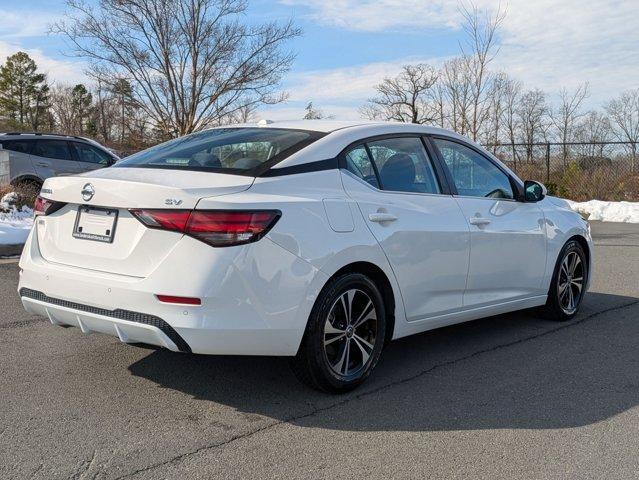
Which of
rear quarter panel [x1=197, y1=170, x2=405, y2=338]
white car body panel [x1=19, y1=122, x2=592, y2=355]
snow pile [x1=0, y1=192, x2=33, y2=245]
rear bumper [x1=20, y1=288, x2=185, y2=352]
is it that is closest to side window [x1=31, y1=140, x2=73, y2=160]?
snow pile [x1=0, y1=192, x2=33, y2=245]

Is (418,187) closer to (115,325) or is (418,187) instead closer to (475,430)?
(475,430)

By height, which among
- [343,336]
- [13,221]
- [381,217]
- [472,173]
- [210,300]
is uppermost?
[472,173]

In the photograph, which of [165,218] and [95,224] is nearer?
[165,218]

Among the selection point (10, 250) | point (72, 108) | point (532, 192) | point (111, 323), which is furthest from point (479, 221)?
point (72, 108)

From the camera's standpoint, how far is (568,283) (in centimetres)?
619

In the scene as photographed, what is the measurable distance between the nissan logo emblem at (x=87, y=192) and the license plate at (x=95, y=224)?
0.22ft

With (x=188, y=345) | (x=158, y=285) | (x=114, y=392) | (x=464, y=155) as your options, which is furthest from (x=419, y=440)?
(x=464, y=155)

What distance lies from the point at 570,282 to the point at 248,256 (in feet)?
12.4

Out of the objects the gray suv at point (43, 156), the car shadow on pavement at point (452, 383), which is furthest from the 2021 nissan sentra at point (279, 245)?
the gray suv at point (43, 156)

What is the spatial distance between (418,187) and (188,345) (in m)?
2.02

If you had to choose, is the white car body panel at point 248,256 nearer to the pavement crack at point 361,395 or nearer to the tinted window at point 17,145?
the pavement crack at point 361,395

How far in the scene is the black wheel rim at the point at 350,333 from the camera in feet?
13.1

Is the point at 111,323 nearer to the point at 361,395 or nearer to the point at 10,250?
the point at 361,395

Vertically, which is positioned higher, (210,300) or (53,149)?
(53,149)
